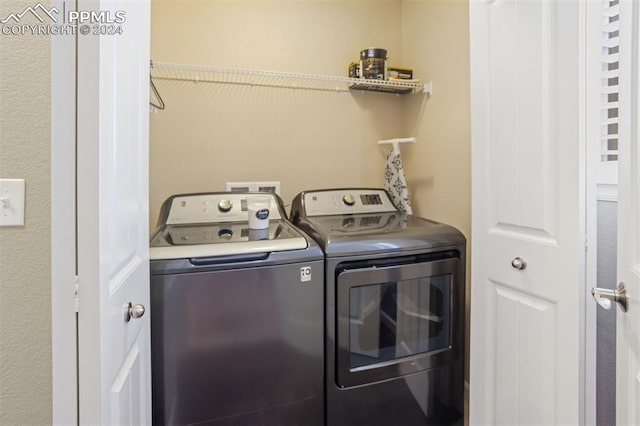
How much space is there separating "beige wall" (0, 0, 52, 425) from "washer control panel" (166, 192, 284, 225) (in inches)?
36.7

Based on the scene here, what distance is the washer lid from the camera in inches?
49.8

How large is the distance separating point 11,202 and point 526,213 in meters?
1.44

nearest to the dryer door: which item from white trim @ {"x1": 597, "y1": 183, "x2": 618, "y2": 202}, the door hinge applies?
white trim @ {"x1": 597, "y1": 183, "x2": 618, "y2": 202}

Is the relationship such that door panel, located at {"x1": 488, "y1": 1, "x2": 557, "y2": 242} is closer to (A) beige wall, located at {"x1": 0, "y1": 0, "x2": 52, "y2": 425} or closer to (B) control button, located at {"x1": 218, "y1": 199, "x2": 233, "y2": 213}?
(B) control button, located at {"x1": 218, "y1": 199, "x2": 233, "y2": 213}

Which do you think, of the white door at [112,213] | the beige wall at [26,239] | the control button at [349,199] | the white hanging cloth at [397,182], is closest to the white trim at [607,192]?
the white hanging cloth at [397,182]

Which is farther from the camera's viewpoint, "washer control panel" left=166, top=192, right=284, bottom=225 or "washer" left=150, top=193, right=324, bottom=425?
"washer control panel" left=166, top=192, right=284, bottom=225

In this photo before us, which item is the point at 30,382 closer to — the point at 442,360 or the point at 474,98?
the point at 442,360

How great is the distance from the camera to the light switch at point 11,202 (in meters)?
0.77

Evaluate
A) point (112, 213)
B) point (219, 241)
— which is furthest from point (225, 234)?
point (112, 213)

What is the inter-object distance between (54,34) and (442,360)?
1.73 metres

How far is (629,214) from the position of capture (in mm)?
801

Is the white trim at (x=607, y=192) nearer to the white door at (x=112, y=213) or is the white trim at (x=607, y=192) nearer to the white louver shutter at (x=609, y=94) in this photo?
the white louver shutter at (x=609, y=94)

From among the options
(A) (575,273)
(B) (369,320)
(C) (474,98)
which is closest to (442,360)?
(B) (369,320)

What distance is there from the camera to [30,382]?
81cm
